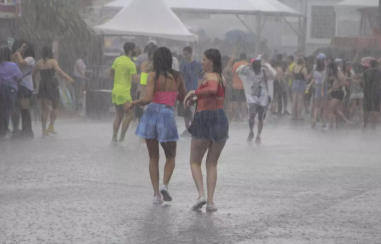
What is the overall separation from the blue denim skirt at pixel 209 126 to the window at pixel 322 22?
43880 mm

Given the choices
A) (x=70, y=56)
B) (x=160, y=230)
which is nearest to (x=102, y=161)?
(x=160, y=230)

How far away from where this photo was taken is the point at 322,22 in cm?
5209

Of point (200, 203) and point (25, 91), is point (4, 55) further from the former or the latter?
point (200, 203)

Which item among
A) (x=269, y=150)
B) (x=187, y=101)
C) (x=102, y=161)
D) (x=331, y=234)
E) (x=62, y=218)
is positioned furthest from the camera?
(x=269, y=150)

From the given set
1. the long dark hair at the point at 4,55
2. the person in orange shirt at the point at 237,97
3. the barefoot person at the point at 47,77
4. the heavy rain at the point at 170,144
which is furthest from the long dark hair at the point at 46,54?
the person in orange shirt at the point at 237,97

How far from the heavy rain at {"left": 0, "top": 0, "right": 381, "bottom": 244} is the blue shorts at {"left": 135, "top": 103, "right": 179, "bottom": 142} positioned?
0.01 metres

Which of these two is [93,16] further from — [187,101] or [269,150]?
[187,101]

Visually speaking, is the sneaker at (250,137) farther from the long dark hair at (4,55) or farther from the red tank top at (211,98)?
the red tank top at (211,98)

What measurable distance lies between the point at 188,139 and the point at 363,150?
3383mm

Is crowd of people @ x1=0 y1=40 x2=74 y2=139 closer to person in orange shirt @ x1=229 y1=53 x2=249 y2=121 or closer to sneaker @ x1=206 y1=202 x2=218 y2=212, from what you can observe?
person in orange shirt @ x1=229 y1=53 x2=249 y2=121

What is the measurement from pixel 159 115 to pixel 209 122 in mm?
606

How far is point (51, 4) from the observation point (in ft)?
87.3

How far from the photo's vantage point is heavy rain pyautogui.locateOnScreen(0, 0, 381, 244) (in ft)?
26.2

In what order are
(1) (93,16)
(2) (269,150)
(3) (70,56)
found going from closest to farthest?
(2) (269,150) < (3) (70,56) < (1) (93,16)
